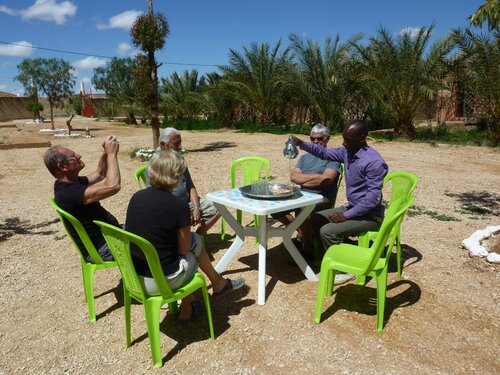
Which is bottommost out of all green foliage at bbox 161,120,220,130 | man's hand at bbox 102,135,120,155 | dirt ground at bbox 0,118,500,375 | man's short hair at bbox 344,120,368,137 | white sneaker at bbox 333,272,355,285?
dirt ground at bbox 0,118,500,375

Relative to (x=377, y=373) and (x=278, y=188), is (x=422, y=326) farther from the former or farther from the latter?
(x=278, y=188)

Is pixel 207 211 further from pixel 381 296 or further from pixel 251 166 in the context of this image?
pixel 381 296

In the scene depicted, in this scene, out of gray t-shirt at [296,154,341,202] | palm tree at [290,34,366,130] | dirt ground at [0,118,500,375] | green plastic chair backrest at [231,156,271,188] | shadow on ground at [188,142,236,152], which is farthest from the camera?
palm tree at [290,34,366,130]

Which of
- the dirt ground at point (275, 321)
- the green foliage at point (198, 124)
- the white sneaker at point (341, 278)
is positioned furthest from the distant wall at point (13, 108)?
the white sneaker at point (341, 278)

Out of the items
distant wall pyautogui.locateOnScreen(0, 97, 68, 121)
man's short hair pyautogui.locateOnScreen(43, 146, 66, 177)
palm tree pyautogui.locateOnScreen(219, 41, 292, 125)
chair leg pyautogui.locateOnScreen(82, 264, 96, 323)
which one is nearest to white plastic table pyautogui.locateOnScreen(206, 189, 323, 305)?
chair leg pyautogui.locateOnScreen(82, 264, 96, 323)

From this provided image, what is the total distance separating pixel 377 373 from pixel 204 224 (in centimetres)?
206

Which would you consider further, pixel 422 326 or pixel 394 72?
pixel 394 72

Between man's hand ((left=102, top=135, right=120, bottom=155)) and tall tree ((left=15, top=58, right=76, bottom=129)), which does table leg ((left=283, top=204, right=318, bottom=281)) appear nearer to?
man's hand ((left=102, top=135, right=120, bottom=155))

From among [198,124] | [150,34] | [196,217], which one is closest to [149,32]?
[150,34]

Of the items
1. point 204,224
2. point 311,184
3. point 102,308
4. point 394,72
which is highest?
point 394,72

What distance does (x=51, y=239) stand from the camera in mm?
4930

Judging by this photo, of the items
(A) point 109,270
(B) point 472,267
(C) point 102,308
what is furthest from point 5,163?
(B) point 472,267

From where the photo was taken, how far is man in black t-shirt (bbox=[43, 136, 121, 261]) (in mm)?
2828

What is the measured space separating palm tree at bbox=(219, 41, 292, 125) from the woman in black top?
15.9 m
